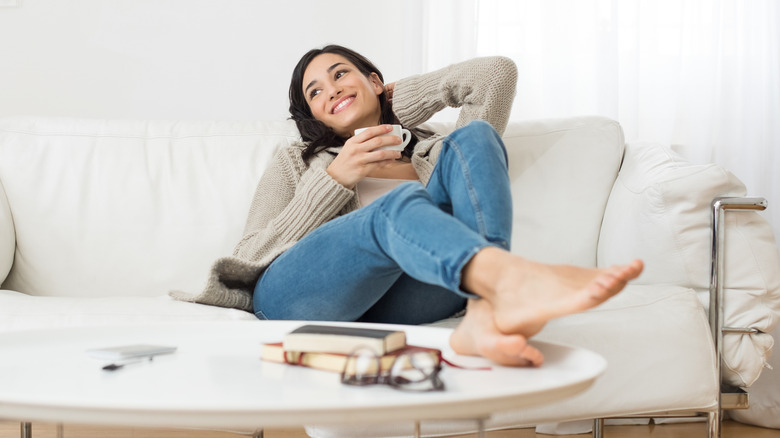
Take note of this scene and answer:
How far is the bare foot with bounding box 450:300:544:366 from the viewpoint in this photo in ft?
2.48

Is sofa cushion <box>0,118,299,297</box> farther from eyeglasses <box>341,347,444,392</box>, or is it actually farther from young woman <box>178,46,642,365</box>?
eyeglasses <box>341,347,444,392</box>

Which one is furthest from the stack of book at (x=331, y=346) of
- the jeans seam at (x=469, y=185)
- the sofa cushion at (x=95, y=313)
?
the sofa cushion at (x=95, y=313)

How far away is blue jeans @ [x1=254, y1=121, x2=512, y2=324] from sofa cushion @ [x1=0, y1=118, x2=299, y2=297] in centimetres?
51

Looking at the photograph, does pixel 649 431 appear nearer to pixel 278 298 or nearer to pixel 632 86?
pixel 632 86

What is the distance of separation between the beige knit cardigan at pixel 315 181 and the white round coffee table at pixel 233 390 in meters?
0.54

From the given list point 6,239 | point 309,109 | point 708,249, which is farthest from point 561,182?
point 6,239

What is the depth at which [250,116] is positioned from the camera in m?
2.51

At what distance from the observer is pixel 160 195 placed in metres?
1.92

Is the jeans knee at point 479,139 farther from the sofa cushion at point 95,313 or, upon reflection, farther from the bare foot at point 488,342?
the sofa cushion at point 95,313

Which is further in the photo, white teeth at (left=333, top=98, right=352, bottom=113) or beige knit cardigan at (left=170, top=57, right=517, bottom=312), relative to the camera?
white teeth at (left=333, top=98, right=352, bottom=113)

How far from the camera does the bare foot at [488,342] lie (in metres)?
0.76

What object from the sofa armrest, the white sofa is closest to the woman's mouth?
the white sofa

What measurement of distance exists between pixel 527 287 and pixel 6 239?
4.84 ft

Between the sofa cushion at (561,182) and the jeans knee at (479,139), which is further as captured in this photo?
the sofa cushion at (561,182)
